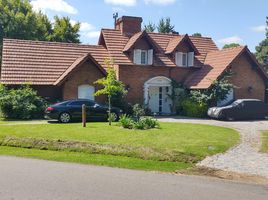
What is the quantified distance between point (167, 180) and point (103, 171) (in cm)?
189

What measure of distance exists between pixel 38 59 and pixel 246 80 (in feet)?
54.6

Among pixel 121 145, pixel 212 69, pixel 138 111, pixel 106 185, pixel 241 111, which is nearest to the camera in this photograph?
pixel 106 185

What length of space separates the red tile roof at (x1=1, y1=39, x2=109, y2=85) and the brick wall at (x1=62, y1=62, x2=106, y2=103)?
1.29 meters

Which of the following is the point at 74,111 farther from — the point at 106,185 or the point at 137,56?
the point at 106,185

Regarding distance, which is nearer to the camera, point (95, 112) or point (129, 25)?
point (95, 112)

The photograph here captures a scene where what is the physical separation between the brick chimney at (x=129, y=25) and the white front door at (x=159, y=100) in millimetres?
5562

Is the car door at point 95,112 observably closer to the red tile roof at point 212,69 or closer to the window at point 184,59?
the red tile roof at point 212,69

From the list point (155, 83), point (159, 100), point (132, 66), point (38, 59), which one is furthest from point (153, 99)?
point (38, 59)

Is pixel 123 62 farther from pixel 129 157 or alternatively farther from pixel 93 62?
pixel 129 157

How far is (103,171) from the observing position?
9.98 metres

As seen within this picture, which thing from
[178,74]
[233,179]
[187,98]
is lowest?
[233,179]

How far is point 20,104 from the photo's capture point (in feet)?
78.6

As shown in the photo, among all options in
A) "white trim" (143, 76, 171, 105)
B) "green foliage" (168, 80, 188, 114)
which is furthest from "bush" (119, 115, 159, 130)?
"green foliage" (168, 80, 188, 114)

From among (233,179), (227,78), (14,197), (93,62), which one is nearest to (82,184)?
(14,197)
